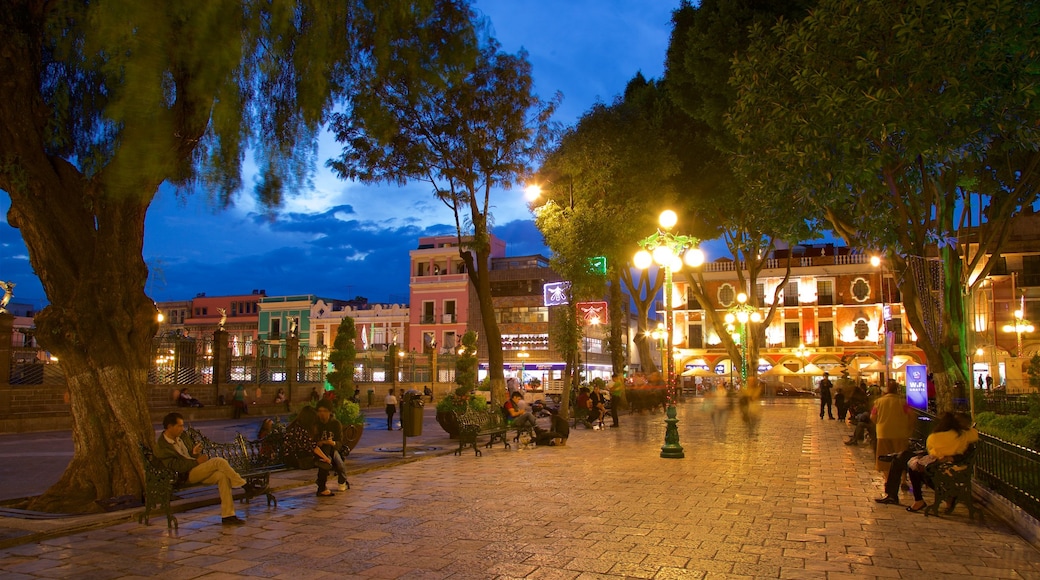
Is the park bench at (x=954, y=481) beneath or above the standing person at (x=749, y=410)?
above

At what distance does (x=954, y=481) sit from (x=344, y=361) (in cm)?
1401

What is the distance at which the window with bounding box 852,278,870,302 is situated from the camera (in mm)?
51250

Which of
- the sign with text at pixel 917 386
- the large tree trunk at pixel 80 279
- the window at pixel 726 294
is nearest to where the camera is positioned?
the large tree trunk at pixel 80 279

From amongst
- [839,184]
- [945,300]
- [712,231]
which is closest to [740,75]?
[839,184]

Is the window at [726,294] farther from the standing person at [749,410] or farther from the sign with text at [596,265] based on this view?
the sign with text at [596,265]

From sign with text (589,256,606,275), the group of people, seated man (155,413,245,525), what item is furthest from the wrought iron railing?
sign with text (589,256,606,275)

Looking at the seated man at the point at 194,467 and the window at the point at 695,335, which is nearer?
the seated man at the point at 194,467

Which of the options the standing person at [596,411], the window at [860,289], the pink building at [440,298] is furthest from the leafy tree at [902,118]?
the pink building at [440,298]

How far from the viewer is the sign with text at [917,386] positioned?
15648 mm

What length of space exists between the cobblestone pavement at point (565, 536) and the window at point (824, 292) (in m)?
Answer: 44.5

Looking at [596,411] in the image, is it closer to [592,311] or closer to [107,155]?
[592,311]

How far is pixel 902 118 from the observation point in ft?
38.8

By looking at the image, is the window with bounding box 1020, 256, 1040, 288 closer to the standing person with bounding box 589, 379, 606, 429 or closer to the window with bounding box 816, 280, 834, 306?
the window with bounding box 816, 280, 834, 306

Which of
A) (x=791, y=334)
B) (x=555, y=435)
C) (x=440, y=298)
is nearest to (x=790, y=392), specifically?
(x=791, y=334)
